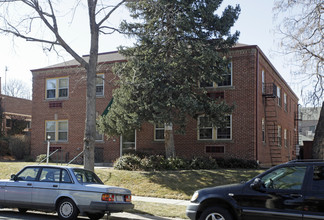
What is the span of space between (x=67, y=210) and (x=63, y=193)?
0.45m

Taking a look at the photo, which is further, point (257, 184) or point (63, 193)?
point (63, 193)

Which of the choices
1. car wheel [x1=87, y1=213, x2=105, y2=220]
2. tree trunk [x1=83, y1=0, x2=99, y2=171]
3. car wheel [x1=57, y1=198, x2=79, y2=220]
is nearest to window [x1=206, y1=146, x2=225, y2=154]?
tree trunk [x1=83, y1=0, x2=99, y2=171]

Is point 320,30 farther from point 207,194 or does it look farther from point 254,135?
point 207,194

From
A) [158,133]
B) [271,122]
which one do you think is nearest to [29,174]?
[158,133]

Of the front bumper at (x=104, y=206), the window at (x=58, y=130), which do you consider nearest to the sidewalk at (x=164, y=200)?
the front bumper at (x=104, y=206)

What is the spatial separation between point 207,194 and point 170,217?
10.5ft

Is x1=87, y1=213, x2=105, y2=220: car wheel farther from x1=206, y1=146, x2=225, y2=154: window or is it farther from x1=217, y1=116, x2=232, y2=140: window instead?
x1=217, y1=116, x2=232, y2=140: window

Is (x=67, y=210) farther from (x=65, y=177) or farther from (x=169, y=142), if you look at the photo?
(x=169, y=142)

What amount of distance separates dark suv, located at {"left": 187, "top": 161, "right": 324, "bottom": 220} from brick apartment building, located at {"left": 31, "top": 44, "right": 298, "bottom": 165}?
11.3 meters

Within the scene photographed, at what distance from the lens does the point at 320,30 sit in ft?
54.2

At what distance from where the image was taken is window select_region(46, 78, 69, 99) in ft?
90.5

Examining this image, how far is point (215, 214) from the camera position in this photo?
7527mm

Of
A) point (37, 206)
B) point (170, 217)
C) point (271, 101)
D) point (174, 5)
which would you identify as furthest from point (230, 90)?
point (37, 206)

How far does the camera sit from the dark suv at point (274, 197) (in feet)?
22.2
